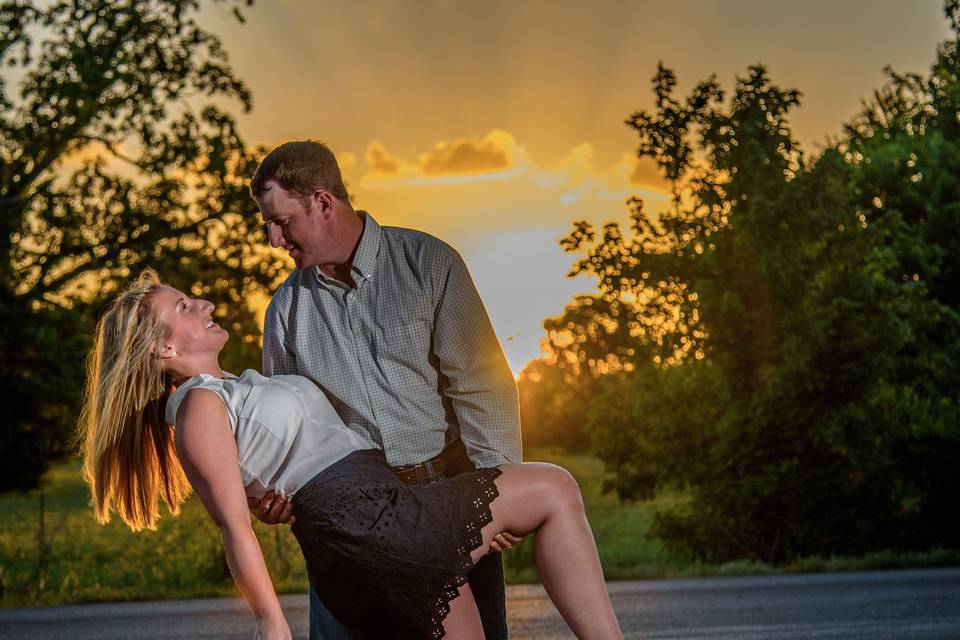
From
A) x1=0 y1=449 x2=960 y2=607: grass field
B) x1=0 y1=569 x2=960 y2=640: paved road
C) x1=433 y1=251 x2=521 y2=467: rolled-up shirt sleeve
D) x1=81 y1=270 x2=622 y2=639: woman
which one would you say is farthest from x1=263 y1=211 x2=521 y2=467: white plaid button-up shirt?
x1=0 y1=449 x2=960 y2=607: grass field

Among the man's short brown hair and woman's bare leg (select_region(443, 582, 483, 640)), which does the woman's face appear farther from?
woman's bare leg (select_region(443, 582, 483, 640))

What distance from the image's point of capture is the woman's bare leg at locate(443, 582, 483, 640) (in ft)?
11.2

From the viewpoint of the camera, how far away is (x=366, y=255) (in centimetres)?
376

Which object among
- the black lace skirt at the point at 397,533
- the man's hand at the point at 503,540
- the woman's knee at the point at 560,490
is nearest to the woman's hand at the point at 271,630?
the black lace skirt at the point at 397,533

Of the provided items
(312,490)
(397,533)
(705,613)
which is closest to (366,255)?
(312,490)

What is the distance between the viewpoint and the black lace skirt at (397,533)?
3.30m

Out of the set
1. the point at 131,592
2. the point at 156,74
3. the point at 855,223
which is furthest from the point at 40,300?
the point at 855,223

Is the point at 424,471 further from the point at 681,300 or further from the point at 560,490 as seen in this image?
the point at 681,300

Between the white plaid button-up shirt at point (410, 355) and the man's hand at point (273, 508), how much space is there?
1.17 ft

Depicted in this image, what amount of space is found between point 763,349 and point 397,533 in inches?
400

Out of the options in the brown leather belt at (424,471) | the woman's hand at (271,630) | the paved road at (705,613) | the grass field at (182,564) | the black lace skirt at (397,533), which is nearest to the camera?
the woman's hand at (271,630)

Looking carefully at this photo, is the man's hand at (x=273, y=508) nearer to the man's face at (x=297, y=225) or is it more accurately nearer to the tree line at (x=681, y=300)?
the man's face at (x=297, y=225)

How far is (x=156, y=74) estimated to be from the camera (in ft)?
53.5

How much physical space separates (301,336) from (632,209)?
9.84 meters
